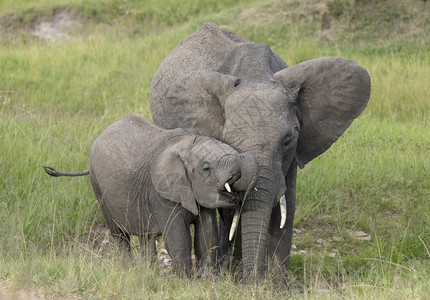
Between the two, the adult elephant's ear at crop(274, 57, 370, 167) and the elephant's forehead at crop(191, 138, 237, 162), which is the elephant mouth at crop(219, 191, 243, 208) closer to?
the elephant's forehead at crop(191, 138, 237, 162)

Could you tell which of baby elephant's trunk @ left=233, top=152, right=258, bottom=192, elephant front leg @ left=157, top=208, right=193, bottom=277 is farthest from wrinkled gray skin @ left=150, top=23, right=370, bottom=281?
elephant front leg @ left=157, top=208, right=193, bottom=277

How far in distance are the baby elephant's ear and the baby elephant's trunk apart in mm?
611

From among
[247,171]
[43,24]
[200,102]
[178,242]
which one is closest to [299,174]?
[200,102]

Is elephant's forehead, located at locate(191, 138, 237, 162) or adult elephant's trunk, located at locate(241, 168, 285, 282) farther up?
elephant's forehead, located at locate(191, 138, 237, 162)

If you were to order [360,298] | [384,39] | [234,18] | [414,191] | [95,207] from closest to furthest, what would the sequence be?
1. [360,298]
2. [95,207]
3. [414,191]
4. [384,39]
5. [234,18]

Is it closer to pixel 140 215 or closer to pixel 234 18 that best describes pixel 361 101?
pixel 140 215

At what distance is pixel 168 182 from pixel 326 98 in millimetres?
1413

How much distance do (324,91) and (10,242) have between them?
265 cm

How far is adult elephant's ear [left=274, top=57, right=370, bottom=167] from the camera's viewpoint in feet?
18.6

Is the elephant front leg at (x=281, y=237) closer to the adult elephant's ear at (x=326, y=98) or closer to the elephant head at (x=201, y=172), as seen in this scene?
the adult elephant's ear at (x=326, y=98)

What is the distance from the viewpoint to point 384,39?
44.6ft

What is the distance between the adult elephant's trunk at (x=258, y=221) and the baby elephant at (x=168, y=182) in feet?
0.53

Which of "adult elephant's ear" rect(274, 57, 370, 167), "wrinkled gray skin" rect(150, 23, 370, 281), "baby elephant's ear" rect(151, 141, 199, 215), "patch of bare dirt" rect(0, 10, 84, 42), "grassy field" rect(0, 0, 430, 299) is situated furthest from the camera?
"patch of bare dirt" rect(0, 10, 84, 42)

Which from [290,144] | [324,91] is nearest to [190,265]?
[290,144]
